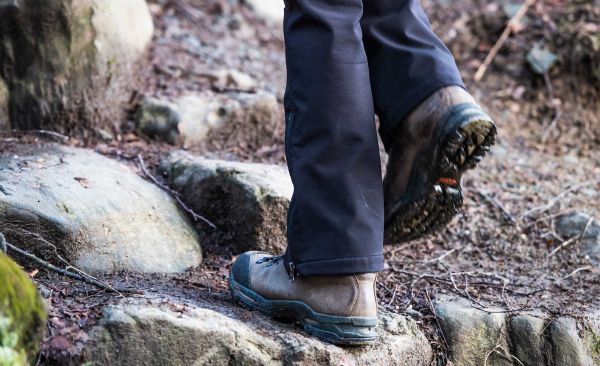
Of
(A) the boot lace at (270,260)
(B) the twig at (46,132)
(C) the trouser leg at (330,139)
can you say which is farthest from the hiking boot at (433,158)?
(B) the twig at (46,132)

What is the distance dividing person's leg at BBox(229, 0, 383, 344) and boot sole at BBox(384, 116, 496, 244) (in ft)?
0.39

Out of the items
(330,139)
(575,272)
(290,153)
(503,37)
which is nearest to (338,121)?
(330,139)

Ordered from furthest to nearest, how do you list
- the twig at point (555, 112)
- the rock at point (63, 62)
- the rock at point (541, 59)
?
the rock at point (541, 59)
the twig at point (555, 112)
the rock at point (63, 62)

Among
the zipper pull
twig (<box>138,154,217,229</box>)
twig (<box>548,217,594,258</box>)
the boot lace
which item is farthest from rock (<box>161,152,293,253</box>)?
twig (<box>548,217,594,258</box>)

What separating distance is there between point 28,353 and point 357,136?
Answer: 3.43ft

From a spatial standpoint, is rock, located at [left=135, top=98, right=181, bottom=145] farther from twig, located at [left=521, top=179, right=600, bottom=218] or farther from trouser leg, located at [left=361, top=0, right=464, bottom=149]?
twig, located at [left=521, top=179, right=600, bottom=218]

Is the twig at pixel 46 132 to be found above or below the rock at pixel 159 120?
above

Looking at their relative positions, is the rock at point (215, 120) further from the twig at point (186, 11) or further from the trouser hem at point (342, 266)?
the trouser hem at point (342, 266)

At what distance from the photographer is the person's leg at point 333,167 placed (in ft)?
6.75

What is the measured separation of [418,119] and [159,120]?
1856 mm

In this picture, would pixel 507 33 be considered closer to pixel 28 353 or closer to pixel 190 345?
pixel 190 345

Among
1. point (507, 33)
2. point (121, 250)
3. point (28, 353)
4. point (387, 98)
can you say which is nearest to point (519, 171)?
point (507, 33)

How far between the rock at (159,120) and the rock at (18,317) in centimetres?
181

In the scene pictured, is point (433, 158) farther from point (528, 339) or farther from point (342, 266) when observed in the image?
point (528, 339)
